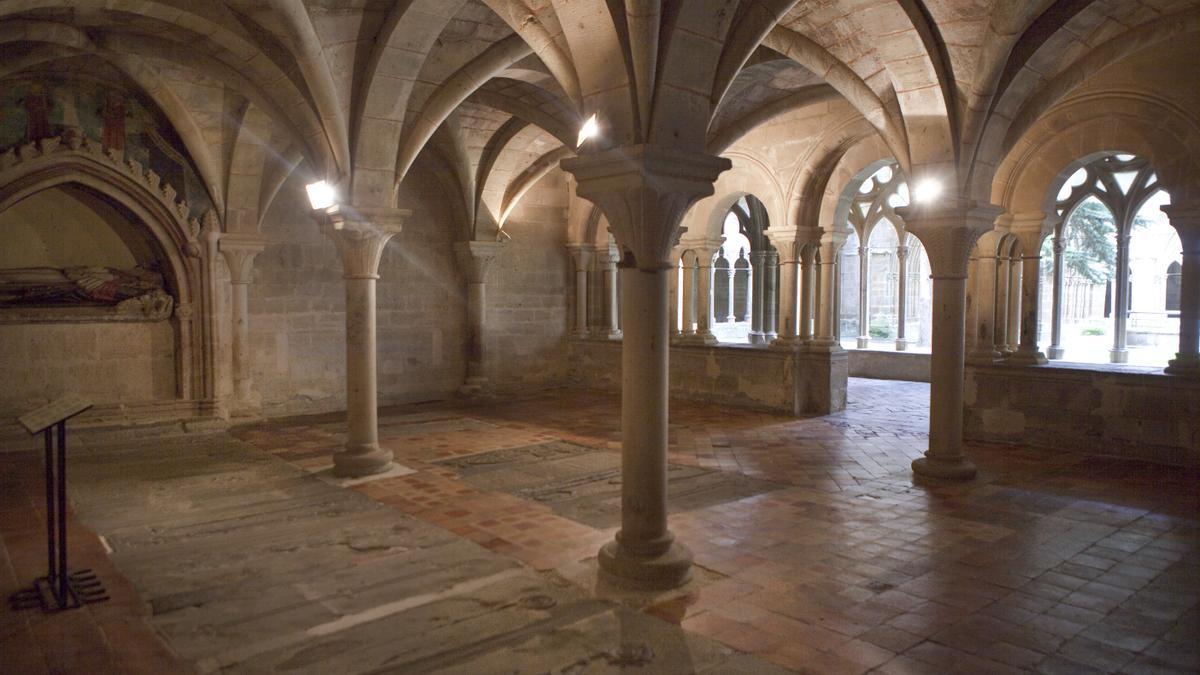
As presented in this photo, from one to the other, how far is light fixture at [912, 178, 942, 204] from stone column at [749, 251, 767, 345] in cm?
836

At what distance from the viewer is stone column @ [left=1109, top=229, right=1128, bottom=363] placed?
11.6 m

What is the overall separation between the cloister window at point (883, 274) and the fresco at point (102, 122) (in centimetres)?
1042

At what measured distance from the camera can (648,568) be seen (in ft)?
13.3

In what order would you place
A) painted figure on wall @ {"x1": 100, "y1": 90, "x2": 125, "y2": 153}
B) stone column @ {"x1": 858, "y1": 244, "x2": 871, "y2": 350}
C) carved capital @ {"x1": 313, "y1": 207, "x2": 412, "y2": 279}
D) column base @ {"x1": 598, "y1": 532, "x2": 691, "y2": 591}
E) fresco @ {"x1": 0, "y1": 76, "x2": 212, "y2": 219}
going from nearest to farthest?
column base @ {"x1": 598, "y1": 532, "x2": 691, "y2": 591} < carved capital @ {"x1": 313, "y1": 207, "x2": 412, "y2": 279} < fresco @ {"x1": 0, "y1": 76, "x2": 212, "y2": 219} < painted figure on wall @ {"x1": 100, "y1": 90, "x2": 125, "y2": 153} < stone column @ {"x1": 858, "y1": 244, "x2": 871, "y2": 350}

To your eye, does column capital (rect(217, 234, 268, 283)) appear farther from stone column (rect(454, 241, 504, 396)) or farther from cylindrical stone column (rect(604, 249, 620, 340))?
cylindrical stone column (rect(604, 249, 620, 340))

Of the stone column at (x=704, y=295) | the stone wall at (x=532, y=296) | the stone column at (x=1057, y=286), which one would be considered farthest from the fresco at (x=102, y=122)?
the stone column at (x=1057, y=286)

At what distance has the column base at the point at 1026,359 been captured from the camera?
331 inches

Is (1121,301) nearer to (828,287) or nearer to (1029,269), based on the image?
(1029,269)

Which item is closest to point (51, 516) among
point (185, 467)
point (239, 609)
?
point (239, 609)

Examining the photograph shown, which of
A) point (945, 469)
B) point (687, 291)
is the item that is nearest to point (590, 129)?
point (945, 469)

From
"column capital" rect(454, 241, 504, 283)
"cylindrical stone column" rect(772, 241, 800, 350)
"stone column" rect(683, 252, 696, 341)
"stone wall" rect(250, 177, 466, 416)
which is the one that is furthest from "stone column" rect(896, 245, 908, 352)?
"stone wall" rect(250, 177, 466, 416)

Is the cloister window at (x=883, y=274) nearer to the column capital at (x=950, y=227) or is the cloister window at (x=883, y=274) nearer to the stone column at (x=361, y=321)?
the column capital at (x=950, y=227)

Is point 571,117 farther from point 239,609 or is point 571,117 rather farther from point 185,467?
point 239,609

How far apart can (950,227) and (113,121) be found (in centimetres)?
874
